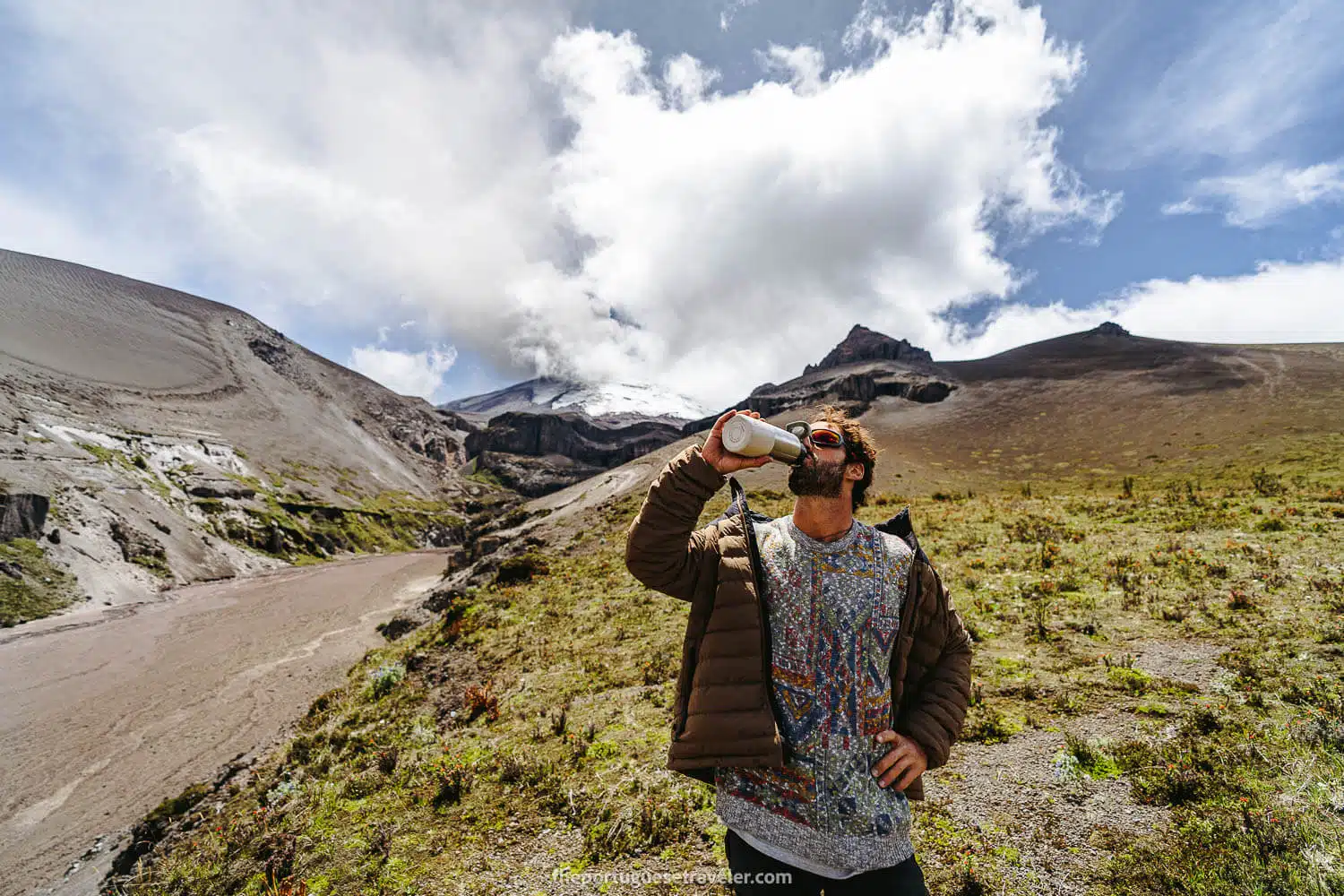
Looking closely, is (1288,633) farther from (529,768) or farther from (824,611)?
(529,768)

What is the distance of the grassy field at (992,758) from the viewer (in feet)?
15.1

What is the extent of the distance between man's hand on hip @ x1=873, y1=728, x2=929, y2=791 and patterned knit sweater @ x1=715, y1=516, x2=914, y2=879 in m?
0.05

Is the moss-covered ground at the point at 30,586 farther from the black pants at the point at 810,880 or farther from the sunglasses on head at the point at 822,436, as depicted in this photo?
the sunglasses on head at the point at 822,436

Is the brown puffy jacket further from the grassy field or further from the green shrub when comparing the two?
the green shrub

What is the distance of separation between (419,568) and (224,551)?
19010 millimetres

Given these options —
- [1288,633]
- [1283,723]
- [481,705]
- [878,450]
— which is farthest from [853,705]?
[1288,633]

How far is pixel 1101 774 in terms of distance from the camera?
5492mm

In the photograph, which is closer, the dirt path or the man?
the man

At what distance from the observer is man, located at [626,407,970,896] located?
8.75ft

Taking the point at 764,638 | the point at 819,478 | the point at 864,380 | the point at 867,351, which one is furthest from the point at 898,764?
the point at 867,351

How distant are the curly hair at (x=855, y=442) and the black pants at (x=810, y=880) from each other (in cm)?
188

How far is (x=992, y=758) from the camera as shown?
6.13 meters

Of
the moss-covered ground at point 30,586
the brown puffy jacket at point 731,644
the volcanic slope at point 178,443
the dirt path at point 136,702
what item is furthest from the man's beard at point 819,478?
the volcanic slope at point 178,443

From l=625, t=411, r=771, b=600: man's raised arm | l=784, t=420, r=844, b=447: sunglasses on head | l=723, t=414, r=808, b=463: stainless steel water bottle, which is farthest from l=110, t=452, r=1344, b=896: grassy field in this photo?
l=723, t=414, r=808, b=463: stainless steel water bottle
